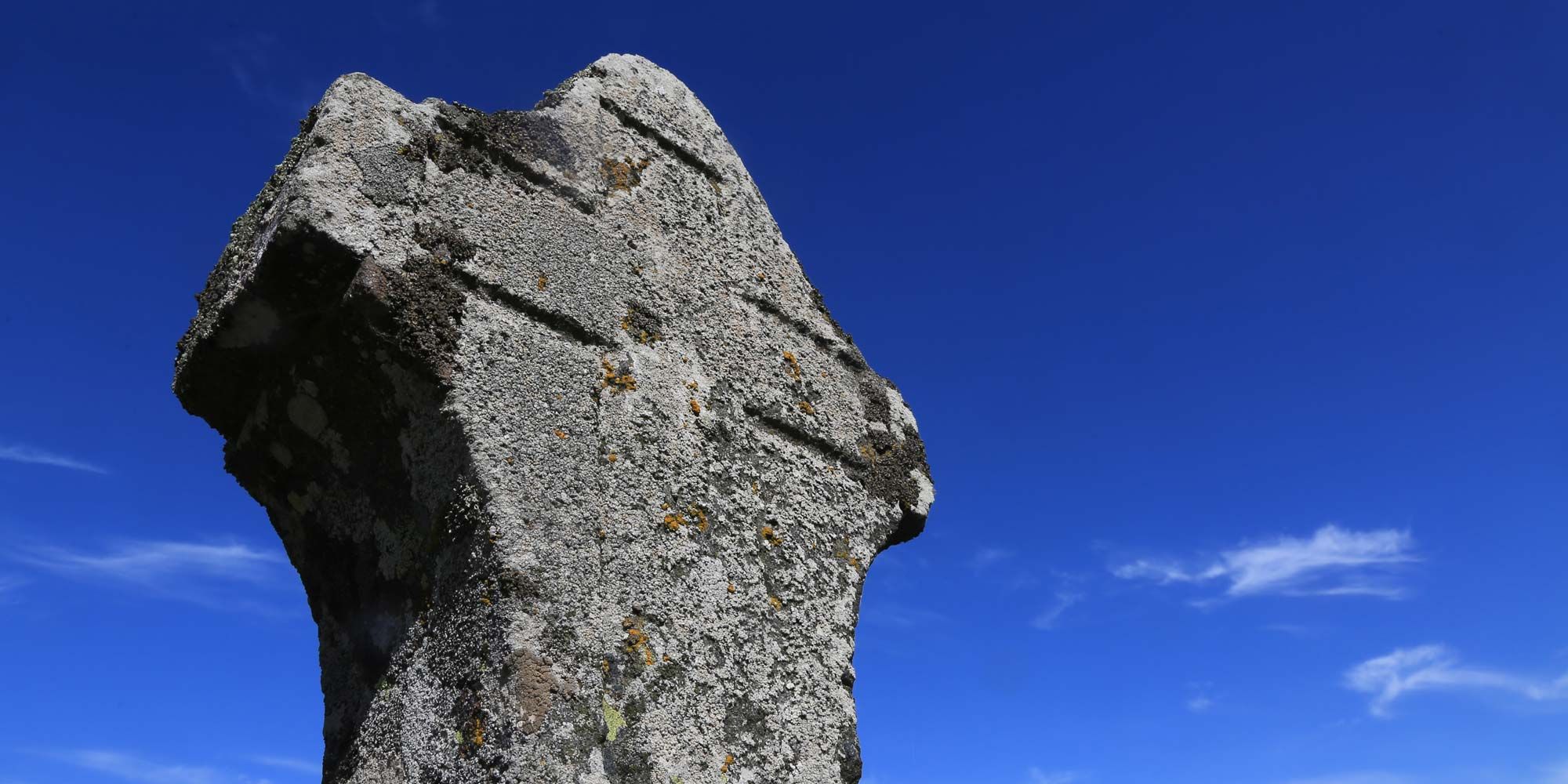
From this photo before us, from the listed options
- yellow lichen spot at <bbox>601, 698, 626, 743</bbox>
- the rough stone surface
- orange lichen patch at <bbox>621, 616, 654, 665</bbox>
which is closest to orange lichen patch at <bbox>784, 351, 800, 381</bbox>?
the rough stone surface

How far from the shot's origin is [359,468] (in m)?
2.44

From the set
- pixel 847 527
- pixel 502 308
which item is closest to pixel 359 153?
pixel 502 308

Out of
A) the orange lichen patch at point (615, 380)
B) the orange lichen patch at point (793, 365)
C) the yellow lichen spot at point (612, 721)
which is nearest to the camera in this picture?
the yellow lichen spot at point (612, 721)

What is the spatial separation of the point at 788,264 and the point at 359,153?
1097 millimetres

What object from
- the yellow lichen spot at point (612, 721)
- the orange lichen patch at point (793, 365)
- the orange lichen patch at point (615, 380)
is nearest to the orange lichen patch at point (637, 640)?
the yellow lichen spot at point (612, 721)

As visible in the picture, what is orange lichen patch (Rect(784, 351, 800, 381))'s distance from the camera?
9.19ft

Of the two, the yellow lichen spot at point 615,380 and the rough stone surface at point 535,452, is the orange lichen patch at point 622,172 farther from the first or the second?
the yellow lichen spot at point 615,380

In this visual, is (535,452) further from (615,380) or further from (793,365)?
(793,365)

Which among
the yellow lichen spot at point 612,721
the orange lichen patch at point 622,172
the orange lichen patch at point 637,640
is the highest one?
the orange lichen patch at point 622,172

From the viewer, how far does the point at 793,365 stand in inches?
111

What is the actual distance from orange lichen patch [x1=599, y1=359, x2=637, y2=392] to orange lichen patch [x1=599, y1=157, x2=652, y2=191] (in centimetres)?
47

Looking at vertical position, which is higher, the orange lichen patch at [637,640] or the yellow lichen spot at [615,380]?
the yellow lichen spot at [615,380]

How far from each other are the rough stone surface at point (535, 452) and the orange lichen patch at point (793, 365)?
22mm

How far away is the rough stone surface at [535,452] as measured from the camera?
2.13m
